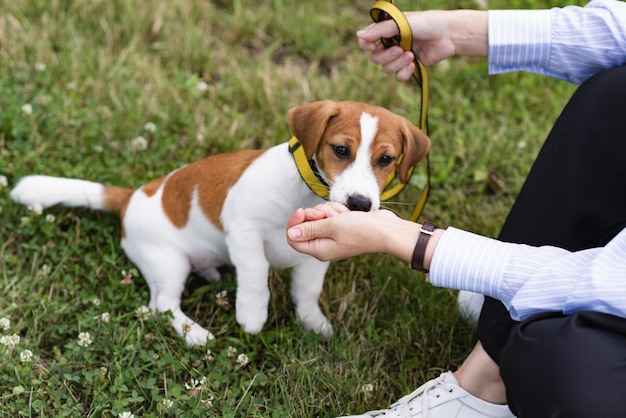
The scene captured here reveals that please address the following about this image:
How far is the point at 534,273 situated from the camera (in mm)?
2174

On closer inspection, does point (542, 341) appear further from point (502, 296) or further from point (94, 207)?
point (94, 207)

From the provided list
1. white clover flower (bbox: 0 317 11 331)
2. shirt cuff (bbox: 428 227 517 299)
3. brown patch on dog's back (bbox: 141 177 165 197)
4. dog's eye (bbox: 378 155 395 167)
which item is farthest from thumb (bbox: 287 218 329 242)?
white clover flower (bbox: 0 317 11 331)

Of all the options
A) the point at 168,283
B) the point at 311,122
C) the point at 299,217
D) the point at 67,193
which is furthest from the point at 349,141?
the point at 67,193

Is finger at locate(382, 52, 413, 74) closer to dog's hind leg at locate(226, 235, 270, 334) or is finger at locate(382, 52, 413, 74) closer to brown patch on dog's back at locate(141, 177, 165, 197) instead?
dog's hind leg at locate(226, 235, 270, 334)

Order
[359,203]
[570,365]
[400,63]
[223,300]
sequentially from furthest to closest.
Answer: [223,300] < [400,63] < [359,203] < [570,365]

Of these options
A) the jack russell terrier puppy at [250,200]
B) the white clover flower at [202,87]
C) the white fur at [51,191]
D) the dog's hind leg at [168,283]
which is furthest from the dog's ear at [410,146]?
the white clover flower at [202,87]

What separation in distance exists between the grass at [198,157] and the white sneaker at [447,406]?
25 cm

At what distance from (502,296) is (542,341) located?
239 mm

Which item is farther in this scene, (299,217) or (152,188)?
(152,188)

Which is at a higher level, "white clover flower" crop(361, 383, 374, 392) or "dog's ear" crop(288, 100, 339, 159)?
"dog's ear" crop(288, 100, 339, 159)

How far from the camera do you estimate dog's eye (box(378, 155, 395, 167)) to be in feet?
9.13

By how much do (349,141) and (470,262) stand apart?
0.71m

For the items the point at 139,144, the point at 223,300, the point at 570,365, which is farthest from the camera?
the point at 139,144

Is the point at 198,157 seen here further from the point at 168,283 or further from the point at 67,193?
the point at 168,283
